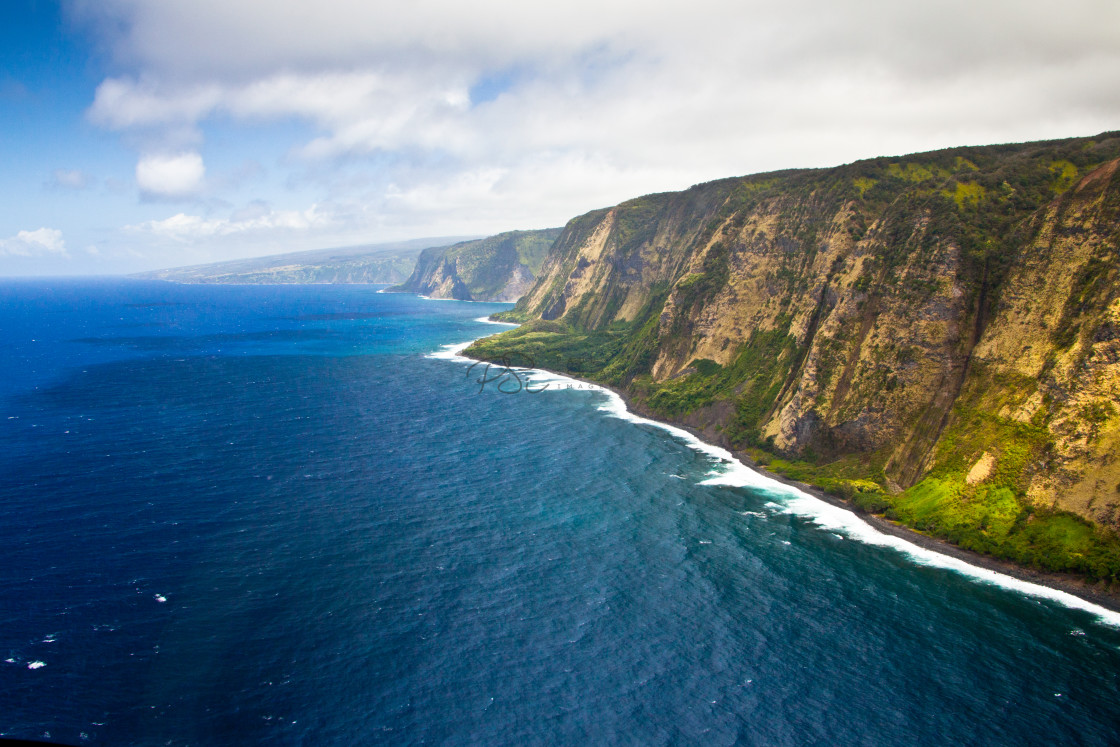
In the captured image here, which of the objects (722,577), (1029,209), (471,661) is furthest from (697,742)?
(1029,209)

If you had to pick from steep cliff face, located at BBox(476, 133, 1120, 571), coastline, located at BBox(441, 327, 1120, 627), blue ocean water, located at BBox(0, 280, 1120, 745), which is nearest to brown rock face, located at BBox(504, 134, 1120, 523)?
steep cliff face, located at BBox(476, 133, 1120, 571)

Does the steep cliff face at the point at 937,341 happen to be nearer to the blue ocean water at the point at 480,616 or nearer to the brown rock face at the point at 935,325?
the brown rock face at the point at 935,325

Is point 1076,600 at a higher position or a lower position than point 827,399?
lower

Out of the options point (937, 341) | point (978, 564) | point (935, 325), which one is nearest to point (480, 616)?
point (978, 564)

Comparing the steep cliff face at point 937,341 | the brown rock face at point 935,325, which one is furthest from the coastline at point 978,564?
the brown rock face at point 935,325

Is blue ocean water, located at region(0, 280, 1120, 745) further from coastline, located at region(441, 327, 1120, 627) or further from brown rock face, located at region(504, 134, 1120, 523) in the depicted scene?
brown rock face, located at region(504, 134, 1120, 523)

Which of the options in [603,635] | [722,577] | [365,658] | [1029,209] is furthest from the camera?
[1029,209]

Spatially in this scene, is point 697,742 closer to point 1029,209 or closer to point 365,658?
point 365,658
